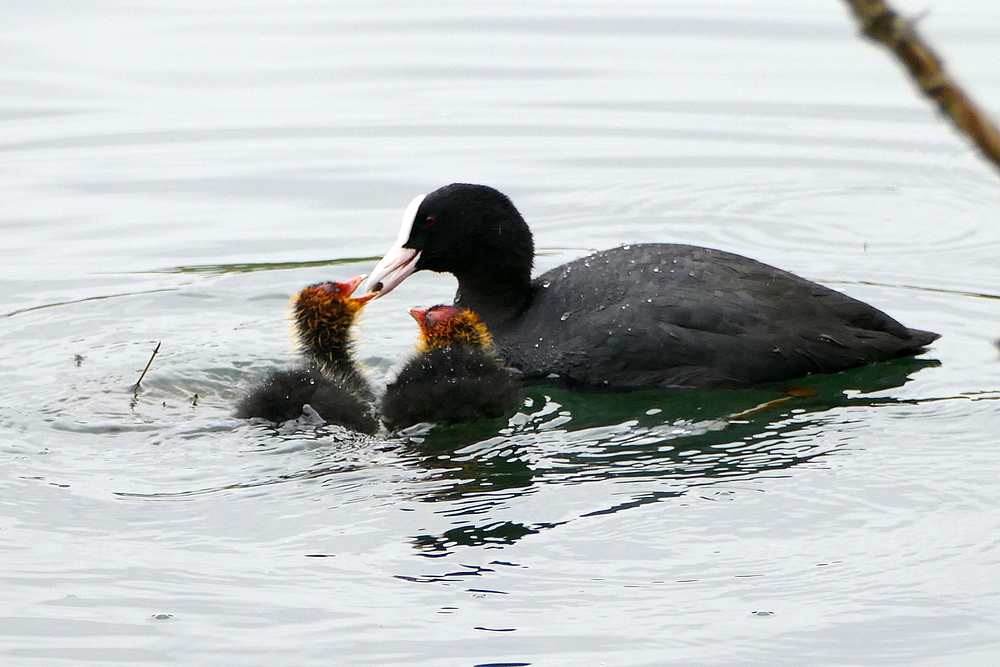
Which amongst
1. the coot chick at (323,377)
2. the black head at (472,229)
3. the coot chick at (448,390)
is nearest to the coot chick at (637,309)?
the black head at (472,229)

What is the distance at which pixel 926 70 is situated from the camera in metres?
0.79

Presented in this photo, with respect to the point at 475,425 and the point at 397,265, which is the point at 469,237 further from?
the point at 475,425

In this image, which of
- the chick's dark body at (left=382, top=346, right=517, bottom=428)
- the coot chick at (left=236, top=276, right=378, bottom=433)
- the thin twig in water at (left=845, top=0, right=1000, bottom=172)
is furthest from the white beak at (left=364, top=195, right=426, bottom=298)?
the thin twig in water at (left=845, top=0, right=1000, bottom=172)

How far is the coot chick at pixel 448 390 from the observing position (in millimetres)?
5254

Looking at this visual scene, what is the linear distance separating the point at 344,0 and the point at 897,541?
40.7 ft

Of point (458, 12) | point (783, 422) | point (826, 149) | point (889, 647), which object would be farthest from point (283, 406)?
point (458, 12)

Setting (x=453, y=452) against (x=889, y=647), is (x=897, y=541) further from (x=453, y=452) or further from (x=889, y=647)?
(x=453, y=452)

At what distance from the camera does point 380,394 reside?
19.3 ft

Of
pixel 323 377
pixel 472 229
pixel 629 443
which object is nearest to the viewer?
pixel 629 443

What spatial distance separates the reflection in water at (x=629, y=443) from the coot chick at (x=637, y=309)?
11cm

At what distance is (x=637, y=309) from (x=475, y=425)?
1077 mm

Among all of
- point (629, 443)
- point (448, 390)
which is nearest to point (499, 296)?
point (448, 390)

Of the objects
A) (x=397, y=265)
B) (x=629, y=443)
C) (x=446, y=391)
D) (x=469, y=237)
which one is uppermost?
(x=469, y=237)

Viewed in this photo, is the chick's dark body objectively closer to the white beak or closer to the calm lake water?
the calm lake water
